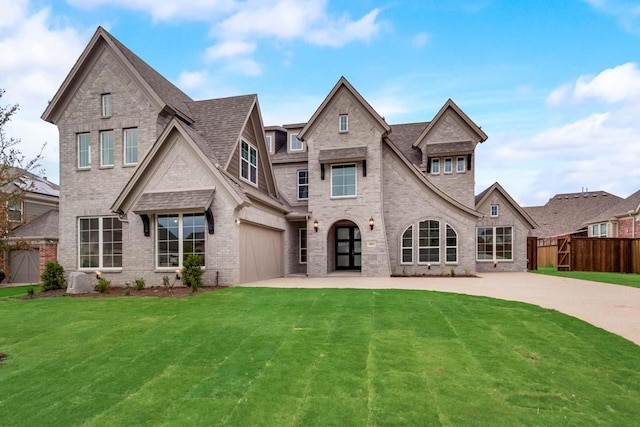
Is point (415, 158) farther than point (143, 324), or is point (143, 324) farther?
point (415, 158)

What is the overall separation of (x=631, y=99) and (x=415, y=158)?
1266 cm

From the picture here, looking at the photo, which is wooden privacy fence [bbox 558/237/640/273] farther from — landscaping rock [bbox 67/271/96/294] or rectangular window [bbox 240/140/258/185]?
landscaping rock [bbox 67/271/96/294]

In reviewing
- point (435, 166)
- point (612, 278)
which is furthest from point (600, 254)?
point (435, 166)

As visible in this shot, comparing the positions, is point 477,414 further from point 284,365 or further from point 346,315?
point 346,315

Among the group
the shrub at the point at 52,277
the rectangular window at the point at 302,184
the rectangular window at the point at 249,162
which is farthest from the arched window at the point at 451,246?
the shrub at the point at 52,277

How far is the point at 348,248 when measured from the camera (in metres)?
21.0

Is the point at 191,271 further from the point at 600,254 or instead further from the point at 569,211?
the point at 569,211

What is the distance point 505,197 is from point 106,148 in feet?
72.2

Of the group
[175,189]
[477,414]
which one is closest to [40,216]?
[175,189]

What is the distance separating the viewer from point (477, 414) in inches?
143

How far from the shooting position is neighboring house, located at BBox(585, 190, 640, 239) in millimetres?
27062

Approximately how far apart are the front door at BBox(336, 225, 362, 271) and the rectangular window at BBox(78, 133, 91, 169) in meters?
13.2

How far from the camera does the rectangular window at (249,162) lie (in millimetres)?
16442

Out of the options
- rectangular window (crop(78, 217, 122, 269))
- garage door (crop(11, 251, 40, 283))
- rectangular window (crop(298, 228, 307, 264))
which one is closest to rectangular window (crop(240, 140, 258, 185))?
rectangular window (crop(298, 228, 307, 264))
